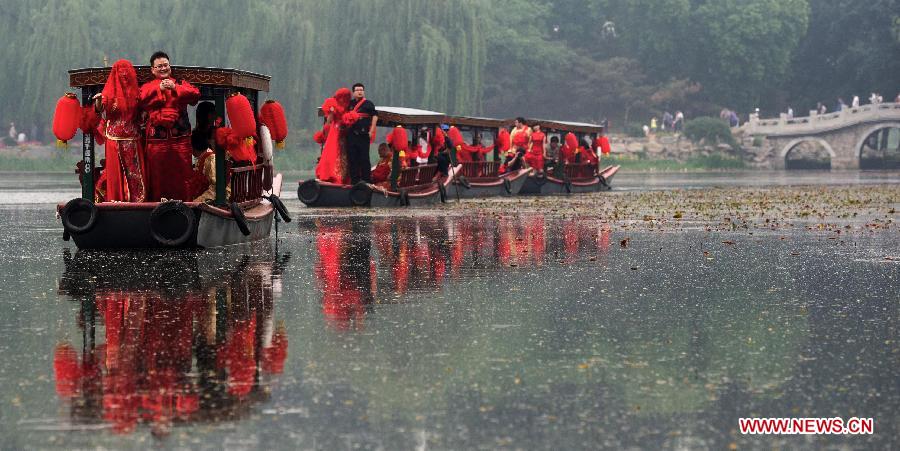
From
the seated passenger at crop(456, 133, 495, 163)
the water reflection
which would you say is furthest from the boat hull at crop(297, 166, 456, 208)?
the seated passenger at crop(456, 133, 495, 163)

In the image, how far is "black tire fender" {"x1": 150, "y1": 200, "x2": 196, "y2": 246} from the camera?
15875 millimetres

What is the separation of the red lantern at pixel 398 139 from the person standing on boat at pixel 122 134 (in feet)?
41.2

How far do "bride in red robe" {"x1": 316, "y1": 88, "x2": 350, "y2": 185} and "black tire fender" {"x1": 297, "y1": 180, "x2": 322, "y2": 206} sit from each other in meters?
0.34

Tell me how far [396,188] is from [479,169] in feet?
27.7

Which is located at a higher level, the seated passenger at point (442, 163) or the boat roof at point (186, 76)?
the boat roof at point (186, 76)

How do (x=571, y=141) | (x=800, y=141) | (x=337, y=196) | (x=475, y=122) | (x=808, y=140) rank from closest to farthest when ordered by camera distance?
(x=337, y=196) → (x=475, y=122) → (x=571, y=141) → (x=800, y=141) → (x=808, y=140)

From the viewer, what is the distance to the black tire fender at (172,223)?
52.1ft

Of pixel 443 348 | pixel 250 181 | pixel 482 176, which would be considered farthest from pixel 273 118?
pixel 482 176

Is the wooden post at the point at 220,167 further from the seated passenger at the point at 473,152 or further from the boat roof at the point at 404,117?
the seated passenger at the point at 473,152

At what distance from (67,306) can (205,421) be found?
4.54 meters

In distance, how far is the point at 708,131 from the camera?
91.9 metres

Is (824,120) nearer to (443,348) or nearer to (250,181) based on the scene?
(250,181)

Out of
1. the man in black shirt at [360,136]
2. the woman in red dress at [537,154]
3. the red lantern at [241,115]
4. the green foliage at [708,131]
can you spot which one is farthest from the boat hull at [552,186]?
the green foliage at [708,131]

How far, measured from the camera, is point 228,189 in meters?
18.1
